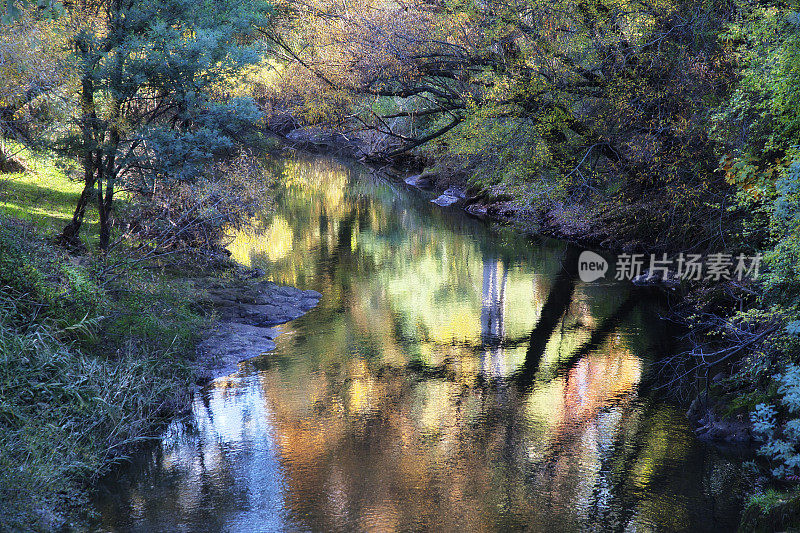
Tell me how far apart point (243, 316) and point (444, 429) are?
7.81 meters

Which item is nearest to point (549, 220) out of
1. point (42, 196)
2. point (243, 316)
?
point (243, 316)

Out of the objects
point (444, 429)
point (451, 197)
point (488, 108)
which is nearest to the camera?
point (444, 429)

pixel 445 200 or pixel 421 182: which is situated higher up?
pixel 421 182

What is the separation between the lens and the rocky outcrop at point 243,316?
15305mm

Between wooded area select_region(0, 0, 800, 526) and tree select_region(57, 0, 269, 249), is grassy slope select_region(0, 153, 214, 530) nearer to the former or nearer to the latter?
wooded area select_region(0, 0, 800, 526)

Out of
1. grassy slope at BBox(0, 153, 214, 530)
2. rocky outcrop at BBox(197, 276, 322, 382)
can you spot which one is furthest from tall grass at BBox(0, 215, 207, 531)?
rocky outcrop at BBox(197, 276, 322, 382)

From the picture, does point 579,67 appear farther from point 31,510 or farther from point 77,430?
point 31,510

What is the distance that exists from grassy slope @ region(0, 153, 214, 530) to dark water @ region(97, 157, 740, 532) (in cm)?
66

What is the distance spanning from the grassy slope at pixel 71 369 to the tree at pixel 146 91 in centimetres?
362

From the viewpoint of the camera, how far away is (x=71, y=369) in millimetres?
11281

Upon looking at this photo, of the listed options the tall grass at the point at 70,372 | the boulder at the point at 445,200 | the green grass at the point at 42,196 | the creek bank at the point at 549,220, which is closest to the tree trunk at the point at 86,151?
the green grass at the point at 42,196

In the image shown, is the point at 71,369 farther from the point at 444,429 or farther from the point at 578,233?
the point at 578,233

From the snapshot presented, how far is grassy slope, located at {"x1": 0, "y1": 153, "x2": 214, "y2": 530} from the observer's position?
9.24 m

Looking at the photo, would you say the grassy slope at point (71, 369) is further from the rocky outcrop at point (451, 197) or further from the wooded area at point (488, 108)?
the rocky outcrop at point (451, 197)
